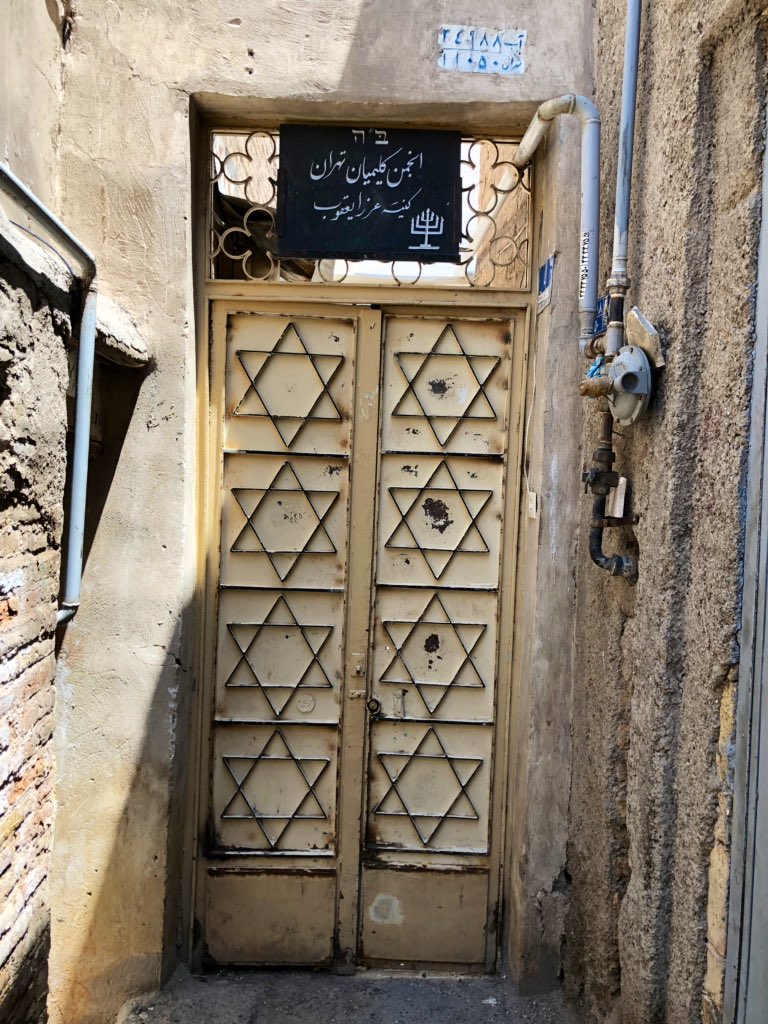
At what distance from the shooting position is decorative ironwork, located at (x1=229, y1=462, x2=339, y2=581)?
402 cm

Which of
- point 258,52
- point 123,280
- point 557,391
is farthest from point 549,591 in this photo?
point 258,52

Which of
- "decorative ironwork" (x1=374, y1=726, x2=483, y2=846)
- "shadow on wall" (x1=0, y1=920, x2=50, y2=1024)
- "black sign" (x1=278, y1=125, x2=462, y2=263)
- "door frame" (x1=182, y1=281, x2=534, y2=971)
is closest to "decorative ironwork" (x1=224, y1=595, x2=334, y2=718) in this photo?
"door frame" (x1=182, y1=281, x2=534, y2=971)

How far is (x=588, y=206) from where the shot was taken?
11.1ft

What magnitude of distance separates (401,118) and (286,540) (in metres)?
1.93

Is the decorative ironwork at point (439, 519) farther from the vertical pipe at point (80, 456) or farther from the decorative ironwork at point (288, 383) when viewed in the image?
the vertical pipe at point (80, 456)

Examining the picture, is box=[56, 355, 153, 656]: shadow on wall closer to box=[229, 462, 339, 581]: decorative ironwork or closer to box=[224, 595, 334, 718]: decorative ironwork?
box=[229, 462, 339, 581]: decorative ironwork

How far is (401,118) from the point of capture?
152 inches

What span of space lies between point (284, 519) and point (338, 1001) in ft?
6.95

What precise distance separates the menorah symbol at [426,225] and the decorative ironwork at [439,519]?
38.7 inches

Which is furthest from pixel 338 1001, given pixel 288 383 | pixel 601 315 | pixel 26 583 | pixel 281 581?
pixel 601 315

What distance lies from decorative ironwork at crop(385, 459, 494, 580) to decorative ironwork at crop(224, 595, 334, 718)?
554 mm

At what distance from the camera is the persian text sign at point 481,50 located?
12.1 feet

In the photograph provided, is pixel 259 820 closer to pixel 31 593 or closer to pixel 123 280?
pixel 31 593

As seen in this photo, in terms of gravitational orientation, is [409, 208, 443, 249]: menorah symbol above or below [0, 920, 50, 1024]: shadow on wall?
above
